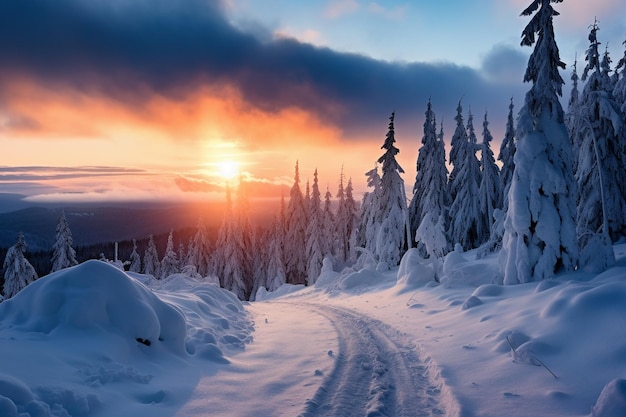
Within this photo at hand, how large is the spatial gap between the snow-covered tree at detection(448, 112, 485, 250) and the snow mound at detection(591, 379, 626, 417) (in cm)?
3000

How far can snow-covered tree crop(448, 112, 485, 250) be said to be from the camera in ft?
110

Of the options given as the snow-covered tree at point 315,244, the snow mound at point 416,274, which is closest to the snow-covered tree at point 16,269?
the snow-covered tree at point 315,244

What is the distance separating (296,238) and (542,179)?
4602cm

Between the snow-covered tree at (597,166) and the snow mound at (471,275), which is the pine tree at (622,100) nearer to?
the snow-covered tree at (597,166)

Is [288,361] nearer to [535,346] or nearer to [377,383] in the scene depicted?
[377,383]

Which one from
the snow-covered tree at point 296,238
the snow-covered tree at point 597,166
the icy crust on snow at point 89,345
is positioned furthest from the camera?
the snow-covered tree at point 296,238

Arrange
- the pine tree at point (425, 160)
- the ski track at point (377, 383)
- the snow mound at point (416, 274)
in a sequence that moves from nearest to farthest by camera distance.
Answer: the ski track at point (377, 383) < the snow mound at point (416, 274) < the pine tree at point (425, 160)

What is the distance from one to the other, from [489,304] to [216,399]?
355 inches

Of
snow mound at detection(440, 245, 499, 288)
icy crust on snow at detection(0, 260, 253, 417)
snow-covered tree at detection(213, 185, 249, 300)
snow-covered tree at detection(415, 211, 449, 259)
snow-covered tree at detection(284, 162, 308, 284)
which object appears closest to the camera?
icy crust on snow at detection(0, 260, 253, 417)

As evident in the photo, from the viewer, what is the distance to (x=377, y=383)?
6617 mm

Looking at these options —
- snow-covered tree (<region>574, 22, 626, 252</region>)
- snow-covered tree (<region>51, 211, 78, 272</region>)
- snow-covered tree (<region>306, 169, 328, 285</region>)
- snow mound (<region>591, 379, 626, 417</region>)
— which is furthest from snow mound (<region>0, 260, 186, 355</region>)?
snow-covered tree (<region>306, 169, 328, 285</region>)

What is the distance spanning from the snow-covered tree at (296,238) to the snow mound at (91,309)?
5026cm

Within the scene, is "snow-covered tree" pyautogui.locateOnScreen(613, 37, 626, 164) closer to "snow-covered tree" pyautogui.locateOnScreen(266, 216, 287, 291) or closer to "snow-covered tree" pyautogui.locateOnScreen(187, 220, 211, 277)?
→ "snow-covered tree" pyautogui.locateOnScreen(266, 216, 287, 291)

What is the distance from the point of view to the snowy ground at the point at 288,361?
17.2 ft
